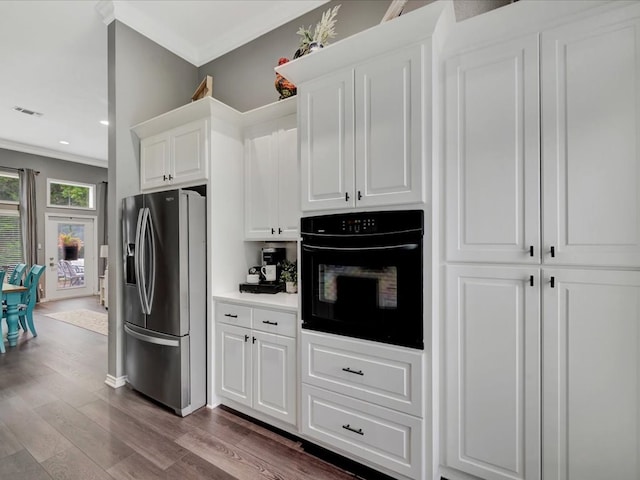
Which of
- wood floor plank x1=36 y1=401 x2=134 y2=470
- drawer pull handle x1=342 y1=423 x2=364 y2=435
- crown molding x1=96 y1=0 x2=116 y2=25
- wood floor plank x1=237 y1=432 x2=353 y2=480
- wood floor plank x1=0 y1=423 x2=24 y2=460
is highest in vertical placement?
crown molding x1=96 y1=0 x2=116 y2=25

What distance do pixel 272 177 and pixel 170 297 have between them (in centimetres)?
123

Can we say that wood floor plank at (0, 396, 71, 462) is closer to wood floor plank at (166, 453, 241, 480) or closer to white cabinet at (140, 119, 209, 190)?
wood floor plank at (166, 453, 241, 480)

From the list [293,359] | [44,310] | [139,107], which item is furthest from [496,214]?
[44,310]

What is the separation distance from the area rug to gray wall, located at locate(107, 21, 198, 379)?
220 centimetres

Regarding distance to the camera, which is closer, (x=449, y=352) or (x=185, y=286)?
(x=449, y=352)

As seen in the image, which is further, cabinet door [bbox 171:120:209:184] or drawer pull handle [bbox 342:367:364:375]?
cabinet door [bbox 171:120:209:184]

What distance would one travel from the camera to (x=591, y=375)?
54.6 inches

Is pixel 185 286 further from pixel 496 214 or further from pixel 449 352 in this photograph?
pixel 496 214

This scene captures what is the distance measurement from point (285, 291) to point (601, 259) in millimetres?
2002

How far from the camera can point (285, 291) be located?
8.64ft

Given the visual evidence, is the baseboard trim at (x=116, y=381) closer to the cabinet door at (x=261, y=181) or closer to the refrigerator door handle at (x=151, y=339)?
the refrigerator door handle at (x=151, y=339)

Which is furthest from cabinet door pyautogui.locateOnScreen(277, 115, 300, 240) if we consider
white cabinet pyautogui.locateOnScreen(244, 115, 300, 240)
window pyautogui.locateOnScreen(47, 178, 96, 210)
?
window pyautogui.locateOnScreen(47, 178, 96, 210)

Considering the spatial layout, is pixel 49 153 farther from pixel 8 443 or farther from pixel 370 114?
pixel 370 114

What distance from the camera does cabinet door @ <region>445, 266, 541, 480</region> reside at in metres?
1.50
